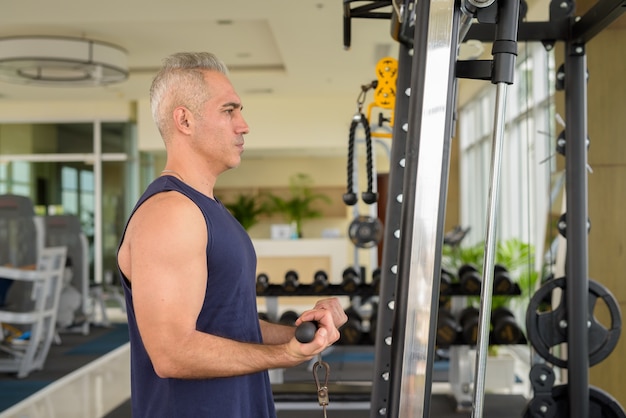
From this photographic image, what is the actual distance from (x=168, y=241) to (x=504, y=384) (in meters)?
4.33

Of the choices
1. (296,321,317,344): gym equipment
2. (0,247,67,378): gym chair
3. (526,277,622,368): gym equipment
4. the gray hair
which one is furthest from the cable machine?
(0,247,67,378): gym chair

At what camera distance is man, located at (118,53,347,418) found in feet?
4.15

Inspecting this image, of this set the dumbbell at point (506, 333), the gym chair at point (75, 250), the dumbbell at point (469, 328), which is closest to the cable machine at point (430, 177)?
the dumbbell at point (469, 328)

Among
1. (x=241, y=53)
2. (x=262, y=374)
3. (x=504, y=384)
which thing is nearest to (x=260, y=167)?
(x=241, y=53)

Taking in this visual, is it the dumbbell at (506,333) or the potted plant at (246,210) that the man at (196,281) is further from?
the potted plant at (246,210)

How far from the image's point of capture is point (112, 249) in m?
11.2

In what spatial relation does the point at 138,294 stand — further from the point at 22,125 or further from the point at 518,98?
the point at 22,125

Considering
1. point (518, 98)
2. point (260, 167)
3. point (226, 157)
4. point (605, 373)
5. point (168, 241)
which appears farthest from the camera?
point (260, 167)

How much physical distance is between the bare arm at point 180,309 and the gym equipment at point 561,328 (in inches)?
63.5

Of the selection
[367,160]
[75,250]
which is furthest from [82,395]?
[75,250]

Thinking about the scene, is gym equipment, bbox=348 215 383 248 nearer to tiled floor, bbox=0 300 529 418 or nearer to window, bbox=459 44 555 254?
window, bbox=459 44 555 254

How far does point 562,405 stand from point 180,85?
1.92 metres

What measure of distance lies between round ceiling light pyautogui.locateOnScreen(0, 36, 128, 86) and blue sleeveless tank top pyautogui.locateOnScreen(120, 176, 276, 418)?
21.3ft

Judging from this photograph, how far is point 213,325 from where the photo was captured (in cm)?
137
